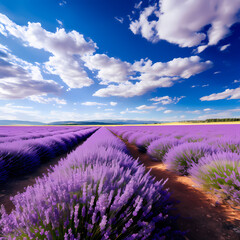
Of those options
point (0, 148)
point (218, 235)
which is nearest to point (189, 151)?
point (218, 235)

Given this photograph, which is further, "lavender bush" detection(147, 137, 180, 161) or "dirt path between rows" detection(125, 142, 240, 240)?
"lavender bush" detection(147, 137, 180, 161)

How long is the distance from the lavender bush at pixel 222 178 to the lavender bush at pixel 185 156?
0.71 metres

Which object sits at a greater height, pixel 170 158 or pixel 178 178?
pixel 170 158

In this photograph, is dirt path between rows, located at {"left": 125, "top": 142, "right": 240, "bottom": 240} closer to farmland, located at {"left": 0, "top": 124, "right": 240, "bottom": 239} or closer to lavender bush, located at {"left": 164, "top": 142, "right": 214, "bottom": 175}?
farmland, located at {"left": 0, "top": 124, "right": 240, "bottom": 239}

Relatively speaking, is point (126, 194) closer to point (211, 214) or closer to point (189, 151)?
point (211, 214)

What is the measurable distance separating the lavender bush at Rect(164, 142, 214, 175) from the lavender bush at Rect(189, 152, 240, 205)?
2.32 feet

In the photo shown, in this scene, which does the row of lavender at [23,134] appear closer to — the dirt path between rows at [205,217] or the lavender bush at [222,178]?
the dirt path between rows at [205,217]

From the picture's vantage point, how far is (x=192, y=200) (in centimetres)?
200

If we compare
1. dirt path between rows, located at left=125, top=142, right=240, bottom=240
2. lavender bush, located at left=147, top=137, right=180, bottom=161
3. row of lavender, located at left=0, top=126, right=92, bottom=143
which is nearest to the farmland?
dirt path between rows, located at left=125, top=142, right=240, bottom=240

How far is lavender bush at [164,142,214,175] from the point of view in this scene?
3.26 m

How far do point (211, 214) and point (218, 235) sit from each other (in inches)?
14.9

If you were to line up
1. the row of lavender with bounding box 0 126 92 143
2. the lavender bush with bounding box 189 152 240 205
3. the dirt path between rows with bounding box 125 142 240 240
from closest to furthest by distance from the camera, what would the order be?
1. the dirt path between rows with bounding box 125 142 240 240
2. the lavender bush with bounding box 189 152 240 205
3. the row of lavender with bounding box 0 126 92 143

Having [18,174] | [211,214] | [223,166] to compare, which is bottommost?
[18,174]

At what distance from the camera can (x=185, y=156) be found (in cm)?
339
